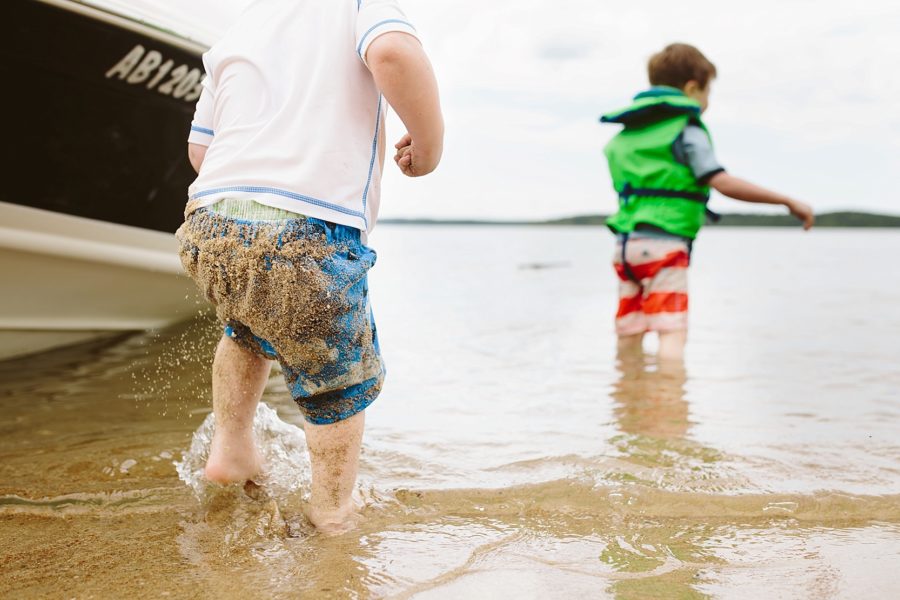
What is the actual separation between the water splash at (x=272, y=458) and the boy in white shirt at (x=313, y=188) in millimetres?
362

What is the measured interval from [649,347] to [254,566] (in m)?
3.82

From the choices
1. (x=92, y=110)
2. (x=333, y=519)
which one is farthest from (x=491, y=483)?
(x=92, y=110)

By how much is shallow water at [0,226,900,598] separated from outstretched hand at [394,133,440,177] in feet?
2.73

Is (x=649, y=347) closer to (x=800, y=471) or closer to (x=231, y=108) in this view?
(x=800, y=471)

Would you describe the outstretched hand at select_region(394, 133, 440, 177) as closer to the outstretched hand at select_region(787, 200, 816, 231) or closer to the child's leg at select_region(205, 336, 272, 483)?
the child's leg at select_region(205, 336, 272, 483)

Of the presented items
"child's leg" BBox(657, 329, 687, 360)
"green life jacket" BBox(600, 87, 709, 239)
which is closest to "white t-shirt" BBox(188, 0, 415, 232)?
"green life jacket" BBox(600, 87, 709, 239)

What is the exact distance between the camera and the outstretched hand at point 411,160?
1935 mm

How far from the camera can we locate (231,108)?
1.93 m

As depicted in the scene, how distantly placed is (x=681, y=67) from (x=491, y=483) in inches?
107

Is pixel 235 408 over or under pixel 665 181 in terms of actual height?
under

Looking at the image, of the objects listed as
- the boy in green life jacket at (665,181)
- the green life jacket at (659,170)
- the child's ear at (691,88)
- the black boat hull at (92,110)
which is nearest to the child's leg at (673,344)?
the boy in green life jacket at (665,181)

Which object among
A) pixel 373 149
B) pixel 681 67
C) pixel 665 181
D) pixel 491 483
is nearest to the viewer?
pixel 373 149

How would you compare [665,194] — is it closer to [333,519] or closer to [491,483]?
[491,483]

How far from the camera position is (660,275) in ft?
13.8
